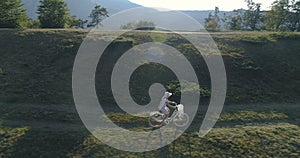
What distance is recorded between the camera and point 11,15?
4472cm

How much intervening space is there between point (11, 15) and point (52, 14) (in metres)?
6.28

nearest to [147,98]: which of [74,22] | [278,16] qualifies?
[74,22]

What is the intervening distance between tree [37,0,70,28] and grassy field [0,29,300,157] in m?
10.3

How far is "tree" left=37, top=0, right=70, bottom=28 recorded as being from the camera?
4516 cm

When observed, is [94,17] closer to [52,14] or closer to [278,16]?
[52,14]

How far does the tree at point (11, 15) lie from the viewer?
4294 centimetres

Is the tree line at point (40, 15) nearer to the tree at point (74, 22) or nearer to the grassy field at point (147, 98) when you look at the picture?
the tree at point (74, 22)

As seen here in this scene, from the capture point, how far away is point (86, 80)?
26250 mm

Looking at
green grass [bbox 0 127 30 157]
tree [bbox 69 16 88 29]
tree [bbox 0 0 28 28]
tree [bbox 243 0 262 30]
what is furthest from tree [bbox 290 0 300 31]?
green grass [bbox 0 127 30 157]

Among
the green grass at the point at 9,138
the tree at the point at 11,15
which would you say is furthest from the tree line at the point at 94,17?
the green grass at the point at 9,138

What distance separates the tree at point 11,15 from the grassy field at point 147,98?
8892 mm

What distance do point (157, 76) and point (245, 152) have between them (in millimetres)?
13011

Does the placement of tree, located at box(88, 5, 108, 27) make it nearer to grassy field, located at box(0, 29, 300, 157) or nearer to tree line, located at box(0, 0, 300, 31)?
tree line, located at box(0, 0, 300, 31)

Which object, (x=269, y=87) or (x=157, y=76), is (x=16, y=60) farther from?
(x=269, y=87)
